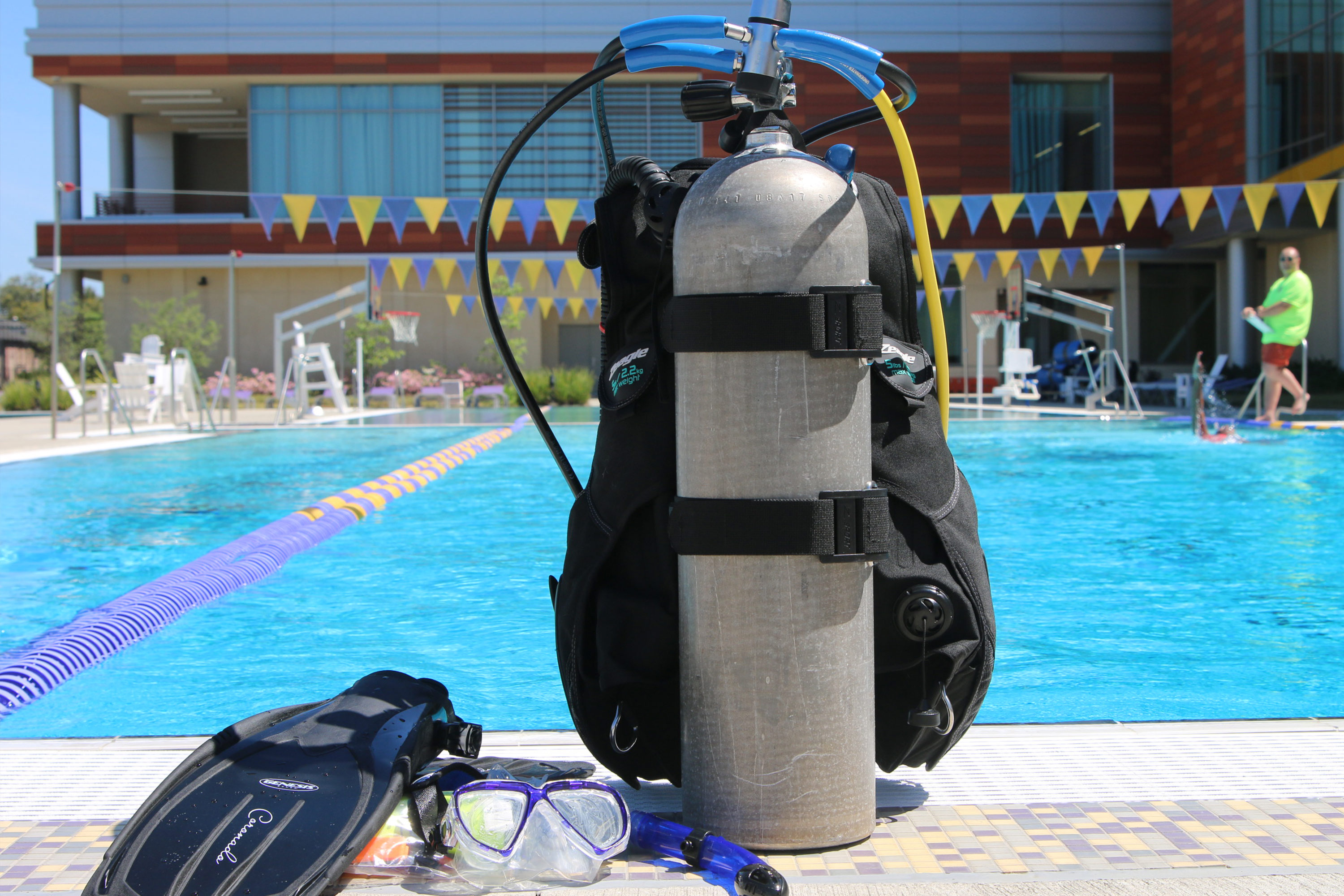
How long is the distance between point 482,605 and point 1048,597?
8.27 feet

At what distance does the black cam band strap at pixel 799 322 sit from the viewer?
1.89 meters

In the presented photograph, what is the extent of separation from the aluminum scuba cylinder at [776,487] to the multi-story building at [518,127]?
26.5 meters

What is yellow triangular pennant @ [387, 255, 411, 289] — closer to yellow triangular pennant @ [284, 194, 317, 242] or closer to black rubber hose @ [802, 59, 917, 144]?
yellow triangular pennant @ [284, 194, 317, 242]

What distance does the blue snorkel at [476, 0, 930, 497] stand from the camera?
2.13m

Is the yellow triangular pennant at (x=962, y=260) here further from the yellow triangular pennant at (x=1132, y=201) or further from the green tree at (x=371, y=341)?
the green tree at (x=371, y=341)

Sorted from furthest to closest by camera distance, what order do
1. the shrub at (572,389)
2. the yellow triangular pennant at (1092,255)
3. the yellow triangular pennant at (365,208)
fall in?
the shrub at (572,389), the yellow triangular pennant at (1092,255), the yellow triangular pennant at (365,208)

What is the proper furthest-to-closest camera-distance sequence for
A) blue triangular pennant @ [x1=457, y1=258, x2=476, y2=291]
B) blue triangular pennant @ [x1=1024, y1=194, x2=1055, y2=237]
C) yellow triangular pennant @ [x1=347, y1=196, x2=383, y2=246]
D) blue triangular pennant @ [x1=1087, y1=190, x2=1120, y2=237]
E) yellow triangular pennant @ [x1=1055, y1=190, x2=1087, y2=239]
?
blue triangular pennant @ [x1=457, y1=258, x2=476, y2=291] < blue triangular pennant @ [x1=1024, y1=194, x2=1055, y2=237] < yellow triangular pennant @ [x1=1055, y1=190, x2=1087, y2=239] < blue triangular pennant @ [x1=1087, y1=190, x2=1120, y2=237] < yellow triangular pennant @ [x1=347, y1=196, x2=383, y2=246]

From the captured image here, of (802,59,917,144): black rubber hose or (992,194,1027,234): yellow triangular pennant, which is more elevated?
(992,194,1027,234): yellow triangular pennant

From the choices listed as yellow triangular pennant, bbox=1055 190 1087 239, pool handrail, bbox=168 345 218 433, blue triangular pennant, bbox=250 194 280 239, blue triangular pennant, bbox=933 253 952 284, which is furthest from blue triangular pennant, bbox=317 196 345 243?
blue triangular pennant, bbox=933 253 952 284

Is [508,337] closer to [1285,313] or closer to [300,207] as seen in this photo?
[300,207]

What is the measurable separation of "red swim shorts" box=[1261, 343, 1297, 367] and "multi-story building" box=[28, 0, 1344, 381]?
16.1 metres

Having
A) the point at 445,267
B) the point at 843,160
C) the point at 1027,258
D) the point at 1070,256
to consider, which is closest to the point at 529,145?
the point at 445,267

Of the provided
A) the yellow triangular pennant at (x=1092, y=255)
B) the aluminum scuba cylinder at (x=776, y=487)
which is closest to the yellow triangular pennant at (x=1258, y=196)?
the yellow triangular pennant at (x=1092, y=255)

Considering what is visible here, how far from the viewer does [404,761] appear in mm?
2004
